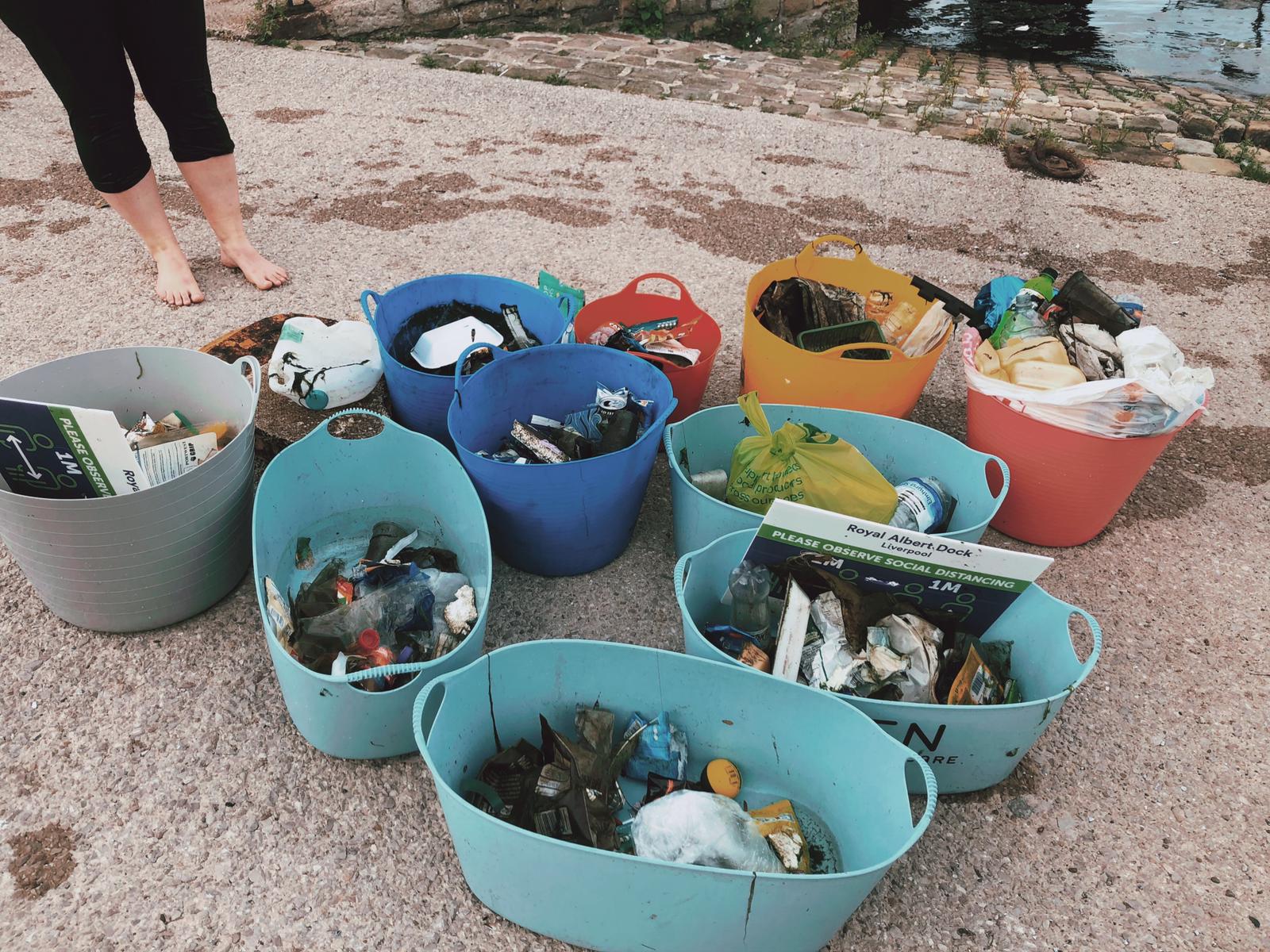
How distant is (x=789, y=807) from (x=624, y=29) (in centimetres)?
624

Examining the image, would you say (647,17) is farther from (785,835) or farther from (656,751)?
(785,835)

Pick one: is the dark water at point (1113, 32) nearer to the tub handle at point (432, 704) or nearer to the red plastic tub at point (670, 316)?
the red plastic tub at point (670, 316)

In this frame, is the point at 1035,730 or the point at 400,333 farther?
the point at 400,333

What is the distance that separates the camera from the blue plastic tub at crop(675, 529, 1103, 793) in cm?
146

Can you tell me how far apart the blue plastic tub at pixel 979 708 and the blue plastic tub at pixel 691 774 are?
3.2 inches

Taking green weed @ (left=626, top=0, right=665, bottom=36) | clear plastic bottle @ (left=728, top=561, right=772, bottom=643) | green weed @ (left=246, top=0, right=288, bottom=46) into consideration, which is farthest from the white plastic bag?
green weed @ (left=246, top=0, right=288, bottom=46)

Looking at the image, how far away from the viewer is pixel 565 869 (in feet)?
3.96

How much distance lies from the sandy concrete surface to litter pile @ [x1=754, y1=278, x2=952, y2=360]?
1.47ft

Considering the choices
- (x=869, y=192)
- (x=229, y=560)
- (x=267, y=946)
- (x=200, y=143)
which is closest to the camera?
(x=267, y=946)

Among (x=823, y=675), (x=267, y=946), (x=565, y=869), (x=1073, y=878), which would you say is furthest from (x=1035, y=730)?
(x=267, y=946)

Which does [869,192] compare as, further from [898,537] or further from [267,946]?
[267,946]

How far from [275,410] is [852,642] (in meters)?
1.62

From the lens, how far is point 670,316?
2625 mm

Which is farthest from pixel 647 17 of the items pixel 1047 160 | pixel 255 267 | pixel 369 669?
pixel 369 669
